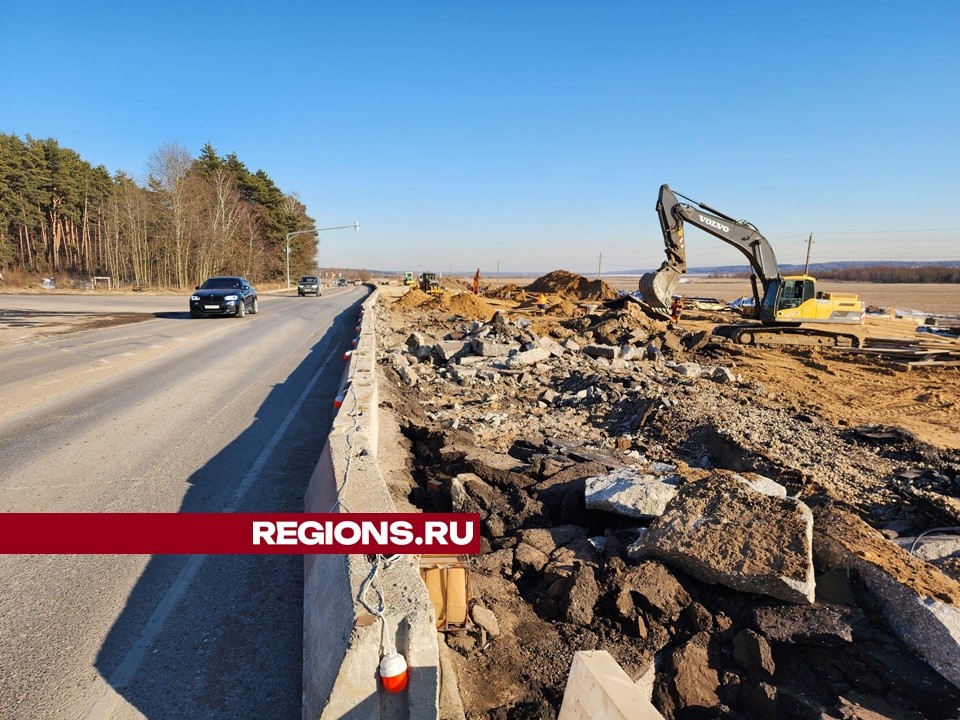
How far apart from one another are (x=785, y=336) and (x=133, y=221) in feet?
162

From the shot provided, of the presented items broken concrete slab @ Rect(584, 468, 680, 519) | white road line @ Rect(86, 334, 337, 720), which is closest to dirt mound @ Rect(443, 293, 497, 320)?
broken concrete slab @ Rect(584, 468, 680, 519)

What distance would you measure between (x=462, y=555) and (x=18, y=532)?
13.4 ft

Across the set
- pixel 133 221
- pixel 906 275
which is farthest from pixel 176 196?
pixel 906 275

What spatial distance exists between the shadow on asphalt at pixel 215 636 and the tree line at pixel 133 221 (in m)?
49.7

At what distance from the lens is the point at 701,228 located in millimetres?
19609

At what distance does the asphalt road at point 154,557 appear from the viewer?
10.1 ft

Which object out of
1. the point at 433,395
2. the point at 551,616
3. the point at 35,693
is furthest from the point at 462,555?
the point at 433,395

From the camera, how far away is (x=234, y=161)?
71.7 metres

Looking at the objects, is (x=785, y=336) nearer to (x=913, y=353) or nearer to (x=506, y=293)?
(x=913, y=353)

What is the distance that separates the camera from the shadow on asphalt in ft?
9.79

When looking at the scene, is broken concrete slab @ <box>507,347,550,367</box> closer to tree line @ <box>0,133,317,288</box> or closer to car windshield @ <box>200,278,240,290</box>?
car windshield @ <box>200,278,240,290</box>

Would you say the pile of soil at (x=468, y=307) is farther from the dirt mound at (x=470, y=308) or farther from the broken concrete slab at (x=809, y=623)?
the broken concrete slab at (x=809, y=623)

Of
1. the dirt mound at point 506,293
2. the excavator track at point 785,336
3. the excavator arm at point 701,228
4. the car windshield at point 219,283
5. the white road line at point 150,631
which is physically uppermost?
the excavator arm at point 701,228

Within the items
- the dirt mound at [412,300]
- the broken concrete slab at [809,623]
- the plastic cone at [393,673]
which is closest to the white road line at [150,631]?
the plastic cone at [393,673]
